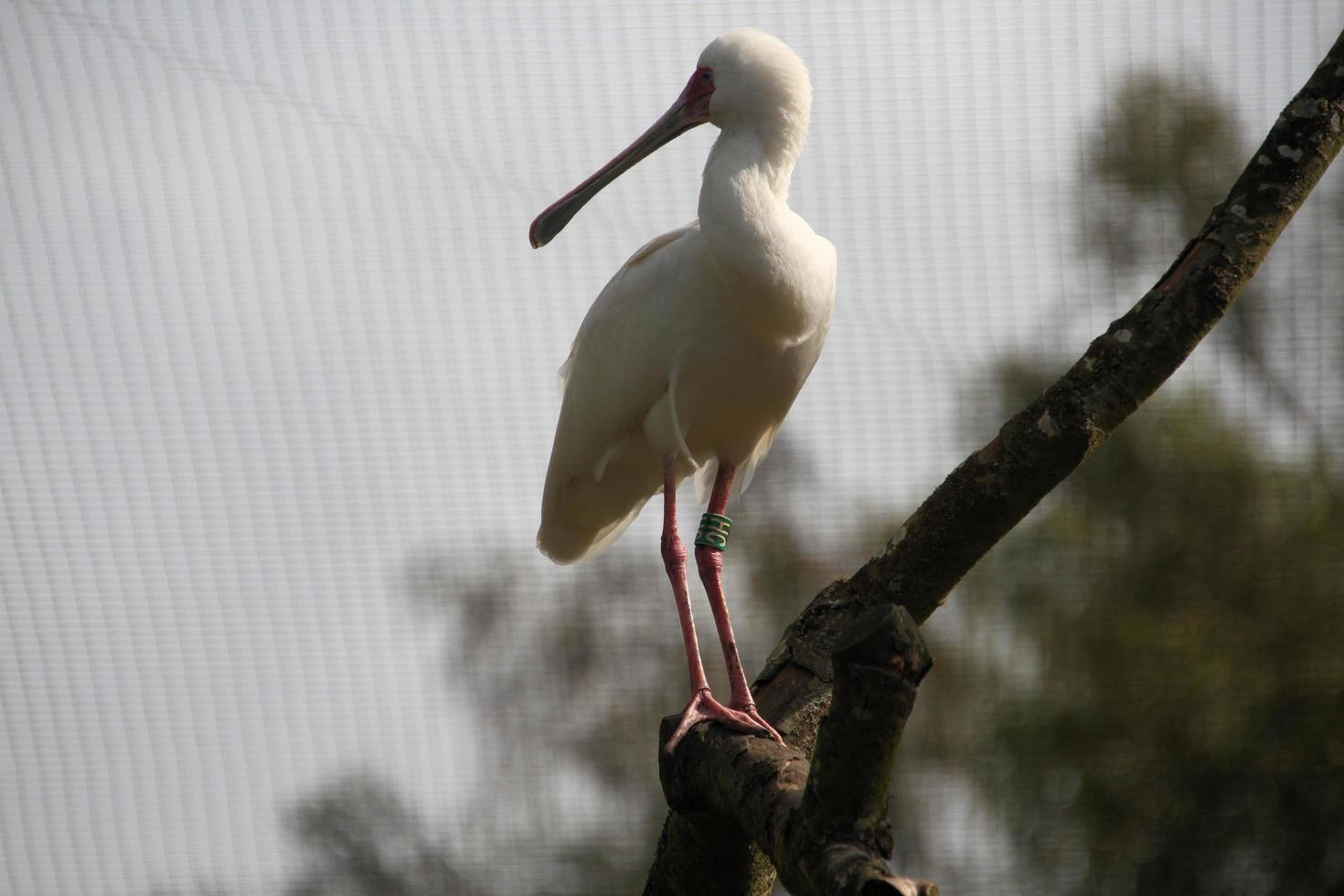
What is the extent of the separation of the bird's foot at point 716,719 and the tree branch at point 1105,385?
65 millimetres

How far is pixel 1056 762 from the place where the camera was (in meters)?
6.20

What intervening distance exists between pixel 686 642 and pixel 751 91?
45.7 inches

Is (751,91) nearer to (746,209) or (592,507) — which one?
(746,209)

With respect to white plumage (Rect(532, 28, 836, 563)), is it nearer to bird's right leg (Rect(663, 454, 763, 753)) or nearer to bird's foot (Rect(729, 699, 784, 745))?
bird's right leg (Rect(663, 454, 763, 753))

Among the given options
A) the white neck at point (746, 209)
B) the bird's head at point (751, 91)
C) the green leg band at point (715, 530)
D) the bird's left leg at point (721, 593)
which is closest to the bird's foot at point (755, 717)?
the bird's left leg at point (721, 593)

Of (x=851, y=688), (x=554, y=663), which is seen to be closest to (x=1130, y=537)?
(x=554, y=663)

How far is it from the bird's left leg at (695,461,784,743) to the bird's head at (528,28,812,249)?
744 mm

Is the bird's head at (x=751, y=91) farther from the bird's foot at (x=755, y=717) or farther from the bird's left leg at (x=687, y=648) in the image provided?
the bird's foot at (x=755, y=717)

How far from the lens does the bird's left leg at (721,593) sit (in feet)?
9.13

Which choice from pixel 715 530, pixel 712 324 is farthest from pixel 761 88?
pixel 715 530

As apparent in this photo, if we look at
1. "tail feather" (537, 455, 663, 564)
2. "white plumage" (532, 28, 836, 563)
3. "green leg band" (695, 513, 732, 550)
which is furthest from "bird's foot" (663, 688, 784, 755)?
"tail feather" (537, 455, 663, 564)

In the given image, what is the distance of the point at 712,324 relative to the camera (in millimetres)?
3076

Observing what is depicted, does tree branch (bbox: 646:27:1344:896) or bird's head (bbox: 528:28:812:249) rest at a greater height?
bird's head (bbox: 528:28:812:249)

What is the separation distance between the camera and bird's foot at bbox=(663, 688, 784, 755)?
2.44m
